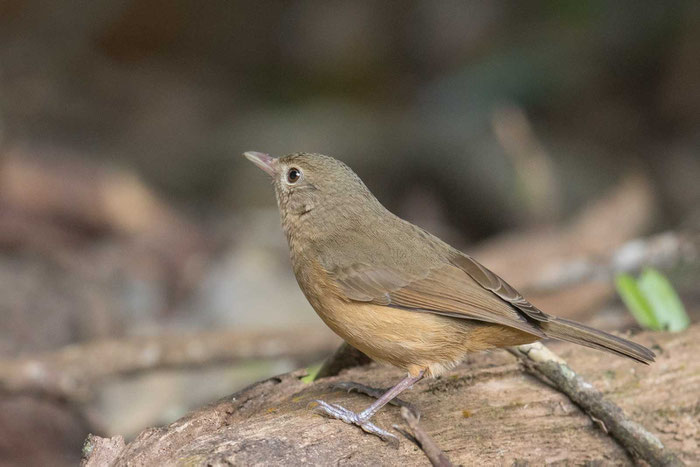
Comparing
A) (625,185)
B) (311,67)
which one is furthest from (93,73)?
(625,185)

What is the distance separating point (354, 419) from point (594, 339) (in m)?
1.10

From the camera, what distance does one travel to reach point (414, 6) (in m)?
10.2

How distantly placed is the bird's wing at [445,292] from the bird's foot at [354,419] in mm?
549

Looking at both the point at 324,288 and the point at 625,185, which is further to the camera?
the point at 625,185

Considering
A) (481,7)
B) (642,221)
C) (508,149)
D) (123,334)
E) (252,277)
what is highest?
(481,7)

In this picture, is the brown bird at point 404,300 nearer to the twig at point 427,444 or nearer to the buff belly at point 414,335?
the buff belly at point 414,335

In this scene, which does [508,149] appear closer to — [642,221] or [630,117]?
[642,221]

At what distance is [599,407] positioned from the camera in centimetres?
368

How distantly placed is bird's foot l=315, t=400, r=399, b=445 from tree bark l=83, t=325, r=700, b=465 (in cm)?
3

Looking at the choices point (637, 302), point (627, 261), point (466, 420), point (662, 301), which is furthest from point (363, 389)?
point (627, 261)

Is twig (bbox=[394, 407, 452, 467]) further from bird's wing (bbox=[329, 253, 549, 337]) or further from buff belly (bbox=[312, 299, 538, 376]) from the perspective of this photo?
bird's wing (bbox=[329, 253, 549, 337])

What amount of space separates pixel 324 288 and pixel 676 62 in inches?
285

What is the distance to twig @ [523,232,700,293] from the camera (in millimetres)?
6363

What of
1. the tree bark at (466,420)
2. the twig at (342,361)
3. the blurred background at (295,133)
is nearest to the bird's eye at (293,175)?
the twig at (342,361)
